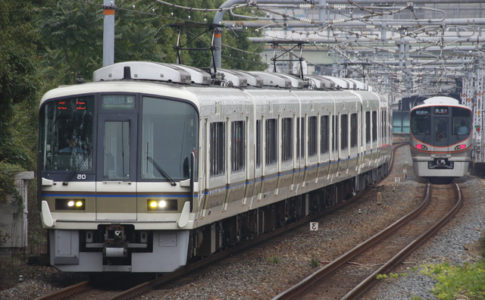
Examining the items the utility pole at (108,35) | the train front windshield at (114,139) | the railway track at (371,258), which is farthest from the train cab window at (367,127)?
the train front windshield at (114,139)

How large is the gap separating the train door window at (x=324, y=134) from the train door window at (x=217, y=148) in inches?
286

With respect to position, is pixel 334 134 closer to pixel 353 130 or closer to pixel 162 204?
pixel 353 130

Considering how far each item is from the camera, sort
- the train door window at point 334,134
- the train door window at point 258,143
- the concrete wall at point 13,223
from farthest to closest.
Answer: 1. the train door window at point 334,134
2. the train door window at point 258,143
3. the concrete wall at point 13,223

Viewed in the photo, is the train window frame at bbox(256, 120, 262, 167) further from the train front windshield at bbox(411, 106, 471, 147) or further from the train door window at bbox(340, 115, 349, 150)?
the train front windshield at bbox(411, 106, 471, 147)

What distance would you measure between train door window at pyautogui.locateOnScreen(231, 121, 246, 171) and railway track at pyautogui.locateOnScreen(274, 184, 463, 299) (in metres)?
2.05

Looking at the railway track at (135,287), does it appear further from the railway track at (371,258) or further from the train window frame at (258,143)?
the railway track at (371,258)

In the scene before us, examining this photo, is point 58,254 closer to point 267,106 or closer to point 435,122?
point 267,106

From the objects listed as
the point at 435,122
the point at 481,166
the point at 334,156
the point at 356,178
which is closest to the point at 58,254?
the point at 334,156

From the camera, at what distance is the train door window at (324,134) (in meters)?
20.8

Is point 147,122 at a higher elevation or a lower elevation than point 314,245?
higher

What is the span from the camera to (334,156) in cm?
2225

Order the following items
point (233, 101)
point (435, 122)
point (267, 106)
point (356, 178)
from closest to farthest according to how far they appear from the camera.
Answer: point (233, 101)
point (267, 106)
point (356, 178)
point (435, 122)

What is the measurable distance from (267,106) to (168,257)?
16.3 feet

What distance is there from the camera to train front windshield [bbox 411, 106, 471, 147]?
32531 millimetres
